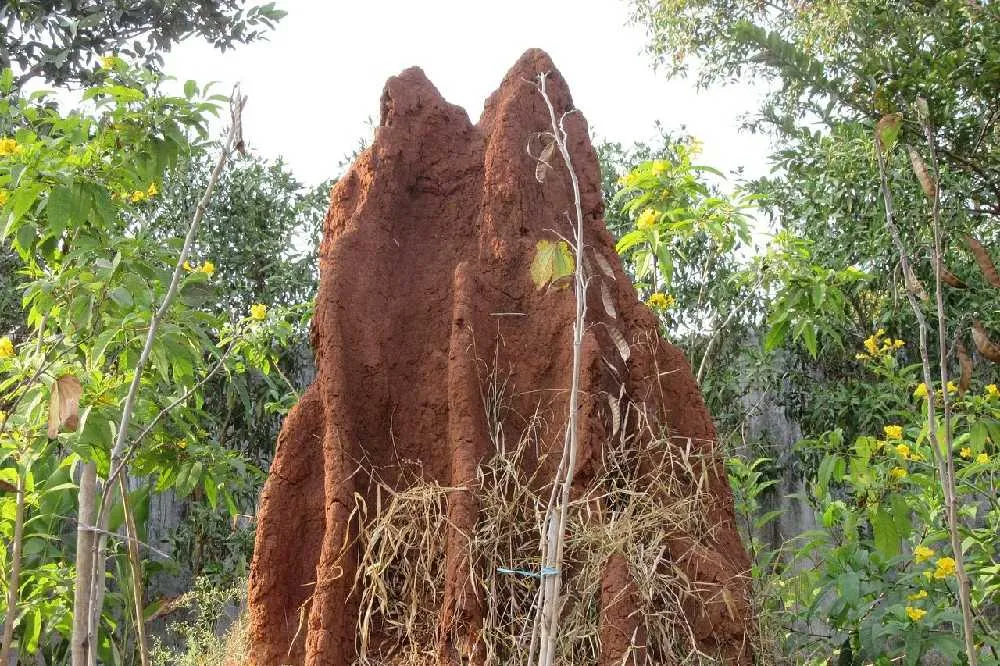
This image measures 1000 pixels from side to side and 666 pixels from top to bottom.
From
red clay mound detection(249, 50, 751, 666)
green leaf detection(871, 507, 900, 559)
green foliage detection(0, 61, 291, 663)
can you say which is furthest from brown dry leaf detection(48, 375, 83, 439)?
green leaf detection(871, 507, 900, 559)

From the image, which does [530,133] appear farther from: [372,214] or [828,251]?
[828,251]

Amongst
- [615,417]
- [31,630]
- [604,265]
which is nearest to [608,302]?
[604,265]

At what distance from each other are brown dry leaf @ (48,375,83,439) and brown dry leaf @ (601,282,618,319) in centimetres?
175

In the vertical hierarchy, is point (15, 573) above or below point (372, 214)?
below

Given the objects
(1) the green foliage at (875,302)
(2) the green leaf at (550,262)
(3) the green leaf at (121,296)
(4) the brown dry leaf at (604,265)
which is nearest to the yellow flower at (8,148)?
(3) the green leaf at (121,296)

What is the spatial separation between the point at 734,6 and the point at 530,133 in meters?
9.37

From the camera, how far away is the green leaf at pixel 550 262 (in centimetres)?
324

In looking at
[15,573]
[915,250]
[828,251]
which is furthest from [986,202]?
[15,573]

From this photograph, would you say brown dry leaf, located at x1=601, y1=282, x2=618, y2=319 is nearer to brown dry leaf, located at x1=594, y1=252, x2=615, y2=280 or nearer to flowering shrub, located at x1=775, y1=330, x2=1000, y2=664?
brown dry leaf, located at x1=594, y1=252, x2=615, y2=280

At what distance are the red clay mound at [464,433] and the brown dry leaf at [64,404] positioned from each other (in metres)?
0.73

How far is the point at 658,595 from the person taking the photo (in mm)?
3504

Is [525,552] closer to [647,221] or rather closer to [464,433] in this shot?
[464,433]

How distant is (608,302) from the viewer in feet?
12.3

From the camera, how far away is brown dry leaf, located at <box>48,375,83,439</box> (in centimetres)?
332
